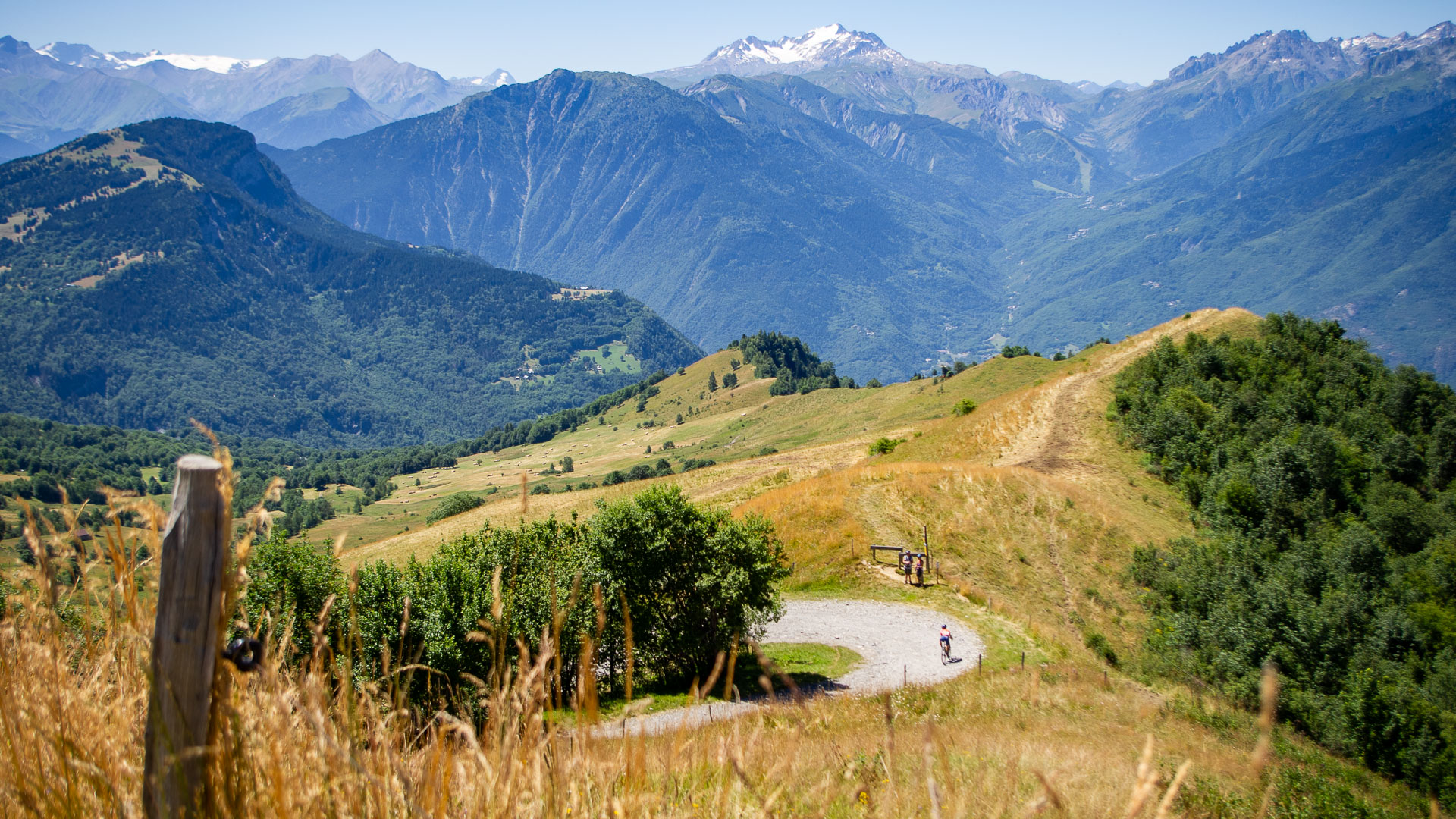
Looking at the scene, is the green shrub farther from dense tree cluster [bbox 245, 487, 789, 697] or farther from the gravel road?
dense tree cluster [bbox 245, 487, 789, 697]

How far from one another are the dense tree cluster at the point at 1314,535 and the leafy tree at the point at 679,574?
16121mm

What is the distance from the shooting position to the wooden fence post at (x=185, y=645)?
2.57 metres

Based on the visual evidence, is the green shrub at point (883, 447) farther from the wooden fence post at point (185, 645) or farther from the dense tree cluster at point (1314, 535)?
the wooden fence post at point (185, 645)

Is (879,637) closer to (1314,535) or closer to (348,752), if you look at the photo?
(348,752)

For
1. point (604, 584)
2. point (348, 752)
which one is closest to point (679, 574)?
point (604, 584)

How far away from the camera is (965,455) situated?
52562mm

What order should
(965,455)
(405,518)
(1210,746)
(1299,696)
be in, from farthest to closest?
(405,518), (965,455), (1299,696), (1210,746)

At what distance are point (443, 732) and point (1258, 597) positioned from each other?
34240 millimetres

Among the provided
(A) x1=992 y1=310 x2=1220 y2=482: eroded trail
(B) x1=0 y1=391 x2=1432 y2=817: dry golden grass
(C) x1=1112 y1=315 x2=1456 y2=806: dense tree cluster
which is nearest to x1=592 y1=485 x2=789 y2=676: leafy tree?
(B) x1=0 y1=391 x2=1432 y2=817: dry golden grass

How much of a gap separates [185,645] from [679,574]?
61.5 ft

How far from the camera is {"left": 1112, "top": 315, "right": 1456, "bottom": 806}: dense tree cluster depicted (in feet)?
79.4

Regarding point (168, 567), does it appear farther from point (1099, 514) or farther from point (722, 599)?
point (1099, 514)

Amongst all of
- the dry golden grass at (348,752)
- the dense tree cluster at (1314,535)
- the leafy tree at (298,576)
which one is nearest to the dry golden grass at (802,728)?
the dry golden grass at (348,752)

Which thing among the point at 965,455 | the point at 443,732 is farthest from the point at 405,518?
the point at 443,732
